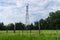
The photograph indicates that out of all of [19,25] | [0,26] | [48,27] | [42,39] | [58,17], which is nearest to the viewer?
[42,39]

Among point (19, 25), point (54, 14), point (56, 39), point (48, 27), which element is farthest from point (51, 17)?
point (56, 39)

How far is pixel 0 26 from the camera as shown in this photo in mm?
36844

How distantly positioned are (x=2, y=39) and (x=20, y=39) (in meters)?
1.09

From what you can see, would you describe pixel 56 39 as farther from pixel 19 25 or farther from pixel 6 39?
pixel 19 25

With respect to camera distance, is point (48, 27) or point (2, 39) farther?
point (48, 27)

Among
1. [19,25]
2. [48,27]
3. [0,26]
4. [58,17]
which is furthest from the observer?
[58,17]

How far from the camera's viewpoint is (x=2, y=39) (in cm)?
1100

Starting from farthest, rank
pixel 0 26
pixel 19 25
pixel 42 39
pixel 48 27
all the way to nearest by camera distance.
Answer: pixel 48 27 < pixel 19 25 < pixel 0 26 < pixel 42 39

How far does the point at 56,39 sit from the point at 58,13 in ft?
176

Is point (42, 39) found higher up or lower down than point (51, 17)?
lower down

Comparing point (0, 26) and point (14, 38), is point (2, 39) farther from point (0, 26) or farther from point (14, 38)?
point (0, 26)

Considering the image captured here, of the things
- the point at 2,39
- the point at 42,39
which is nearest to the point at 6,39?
the point at 2,39

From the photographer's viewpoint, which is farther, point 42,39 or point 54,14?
point 54,14

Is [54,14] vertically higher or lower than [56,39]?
higher
